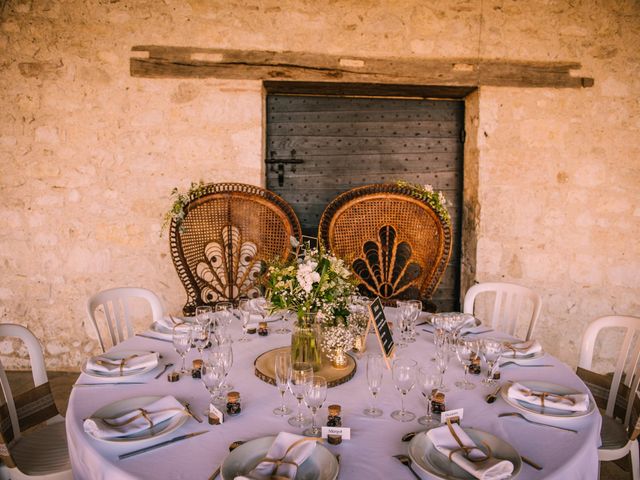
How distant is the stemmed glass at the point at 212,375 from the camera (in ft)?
4.52

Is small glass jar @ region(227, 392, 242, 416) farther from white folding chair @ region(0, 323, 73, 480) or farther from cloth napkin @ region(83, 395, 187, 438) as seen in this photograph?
white folding chair @ region(0, 323, 73, 480)

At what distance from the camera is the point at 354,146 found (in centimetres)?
386

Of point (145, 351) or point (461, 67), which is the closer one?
point (145, 351)

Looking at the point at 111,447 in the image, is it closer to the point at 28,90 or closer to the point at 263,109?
the point at 263,109

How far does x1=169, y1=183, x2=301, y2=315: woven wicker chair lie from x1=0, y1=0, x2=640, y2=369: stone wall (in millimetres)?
221

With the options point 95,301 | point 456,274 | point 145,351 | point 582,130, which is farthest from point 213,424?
point 582,130

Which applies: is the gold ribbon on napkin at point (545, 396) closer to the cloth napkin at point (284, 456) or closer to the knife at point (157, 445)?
the cloth napkin at point (284, 456)

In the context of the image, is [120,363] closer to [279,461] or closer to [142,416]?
[142,416]

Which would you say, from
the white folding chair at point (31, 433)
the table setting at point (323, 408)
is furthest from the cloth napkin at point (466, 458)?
the white folding chair at point (31, 433)

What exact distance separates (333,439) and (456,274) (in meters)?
2.98

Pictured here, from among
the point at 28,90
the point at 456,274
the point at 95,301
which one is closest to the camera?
the point at 95,301

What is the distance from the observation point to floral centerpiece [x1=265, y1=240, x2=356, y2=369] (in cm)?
165

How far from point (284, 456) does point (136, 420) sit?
0.49 metres

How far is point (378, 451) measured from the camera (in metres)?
1.19
